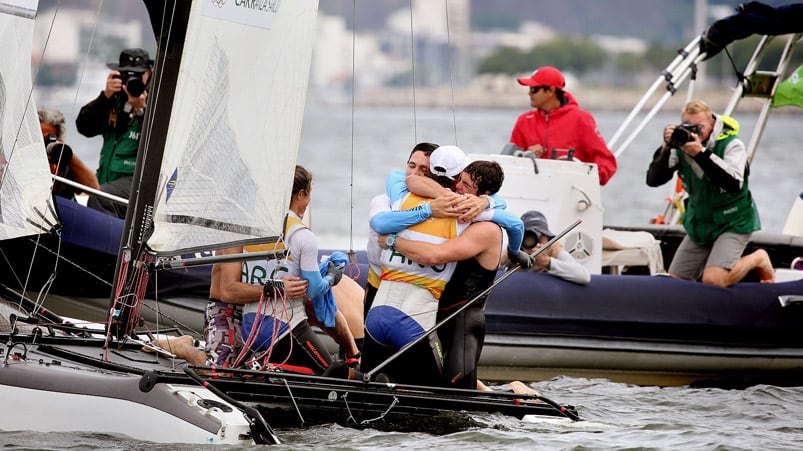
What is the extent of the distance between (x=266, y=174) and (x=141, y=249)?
2.27 ft

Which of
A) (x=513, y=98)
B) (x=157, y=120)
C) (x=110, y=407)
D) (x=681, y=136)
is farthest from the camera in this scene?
(x=513, y=98)

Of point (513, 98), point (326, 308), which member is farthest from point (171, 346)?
point (513, 98)

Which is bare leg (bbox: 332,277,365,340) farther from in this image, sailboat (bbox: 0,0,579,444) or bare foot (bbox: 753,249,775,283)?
bare foot (bbox: 753,249,775,283)

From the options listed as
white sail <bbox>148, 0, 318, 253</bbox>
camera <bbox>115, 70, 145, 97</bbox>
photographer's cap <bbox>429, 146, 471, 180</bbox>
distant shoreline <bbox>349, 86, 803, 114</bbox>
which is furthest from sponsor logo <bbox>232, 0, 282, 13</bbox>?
distant shoreline <bbox>349, 86, 803, 114</bbox>

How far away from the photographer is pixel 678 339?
9.64m

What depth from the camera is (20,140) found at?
300 inches

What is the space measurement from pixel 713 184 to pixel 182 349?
13.8 feet

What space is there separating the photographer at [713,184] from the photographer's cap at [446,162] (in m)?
2.92

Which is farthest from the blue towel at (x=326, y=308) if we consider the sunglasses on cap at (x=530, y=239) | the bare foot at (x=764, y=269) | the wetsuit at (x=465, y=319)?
the bare foot at (x=764, y=269)

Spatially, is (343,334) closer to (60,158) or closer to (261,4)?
(261,4)

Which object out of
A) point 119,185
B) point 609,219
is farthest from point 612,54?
point 119,185

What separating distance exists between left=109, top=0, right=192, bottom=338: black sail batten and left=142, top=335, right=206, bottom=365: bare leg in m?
0.25

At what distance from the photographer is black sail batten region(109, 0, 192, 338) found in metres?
6.91

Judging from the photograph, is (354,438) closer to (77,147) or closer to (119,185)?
(119,185)
